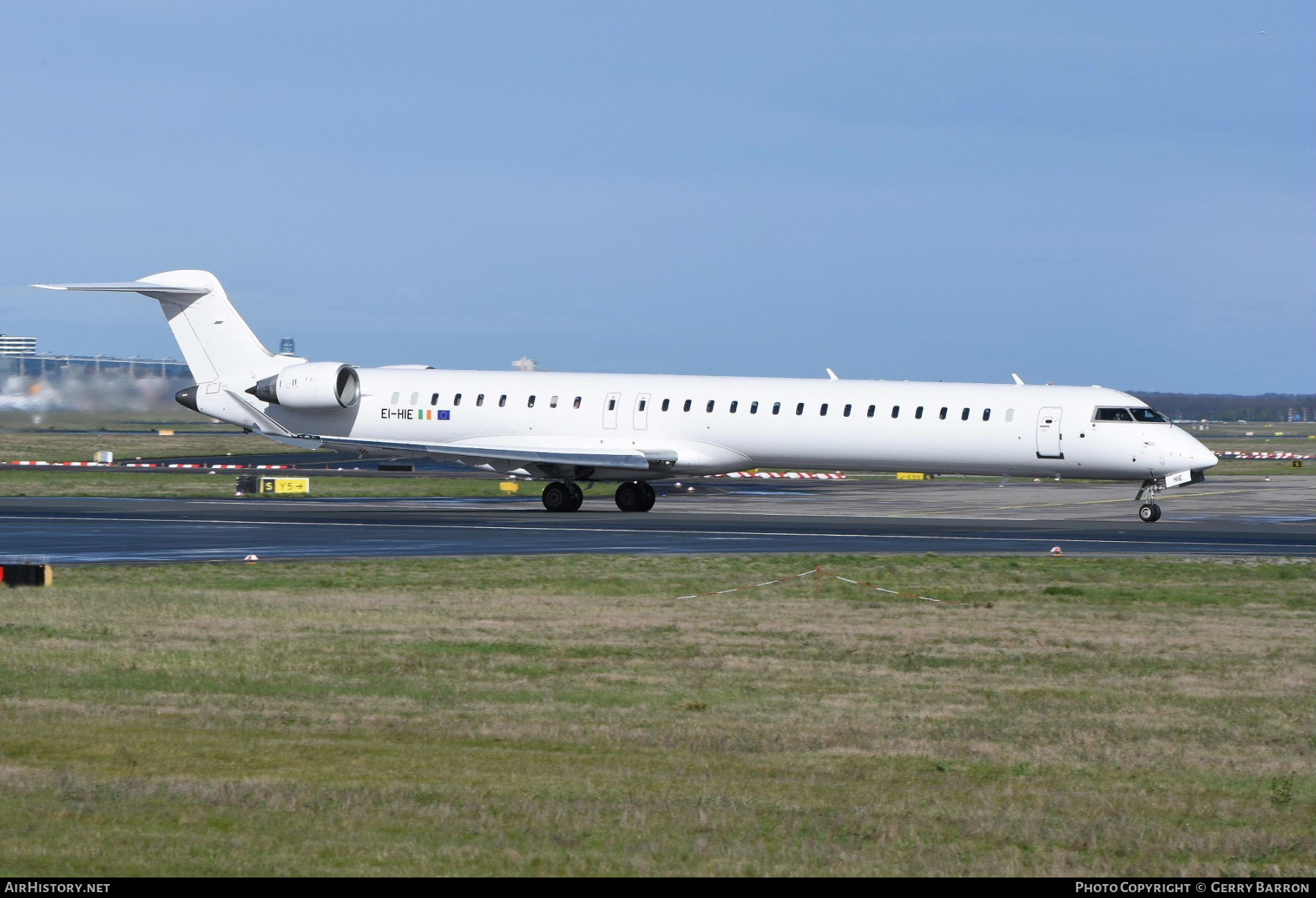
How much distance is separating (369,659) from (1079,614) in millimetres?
8851

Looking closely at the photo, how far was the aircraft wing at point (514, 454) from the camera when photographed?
38406 mm

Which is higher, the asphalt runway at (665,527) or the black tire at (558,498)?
the black tire at (558,498)

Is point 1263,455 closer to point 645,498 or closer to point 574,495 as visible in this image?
A: point 645,498

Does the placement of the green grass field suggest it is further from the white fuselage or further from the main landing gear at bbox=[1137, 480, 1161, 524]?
the main landing gear at bbox=[1137, 480, 1161, 524]

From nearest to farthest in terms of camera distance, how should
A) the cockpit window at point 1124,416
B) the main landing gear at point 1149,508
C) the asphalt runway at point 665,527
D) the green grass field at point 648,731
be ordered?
the green grass field at point 648,731, the asphalt runway at point 665,527, the cockpit window at point 1124,416, the main landing gear at point 1149,508

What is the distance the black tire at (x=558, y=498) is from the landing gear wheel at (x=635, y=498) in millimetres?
1158

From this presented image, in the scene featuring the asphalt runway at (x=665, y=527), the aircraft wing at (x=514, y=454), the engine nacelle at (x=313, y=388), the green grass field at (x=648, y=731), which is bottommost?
the green grass field at (x=648, y=731)

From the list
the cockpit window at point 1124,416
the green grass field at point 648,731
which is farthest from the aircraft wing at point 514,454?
the green grass field at point 648,731

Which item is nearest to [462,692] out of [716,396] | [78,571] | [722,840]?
[722,840]

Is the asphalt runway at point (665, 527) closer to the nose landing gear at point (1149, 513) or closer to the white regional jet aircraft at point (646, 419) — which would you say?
the nose landing gear at point (1149, 513)

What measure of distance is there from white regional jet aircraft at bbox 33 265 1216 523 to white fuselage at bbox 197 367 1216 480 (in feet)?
0.12

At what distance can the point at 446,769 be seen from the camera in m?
10.4

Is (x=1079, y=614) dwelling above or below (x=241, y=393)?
below
